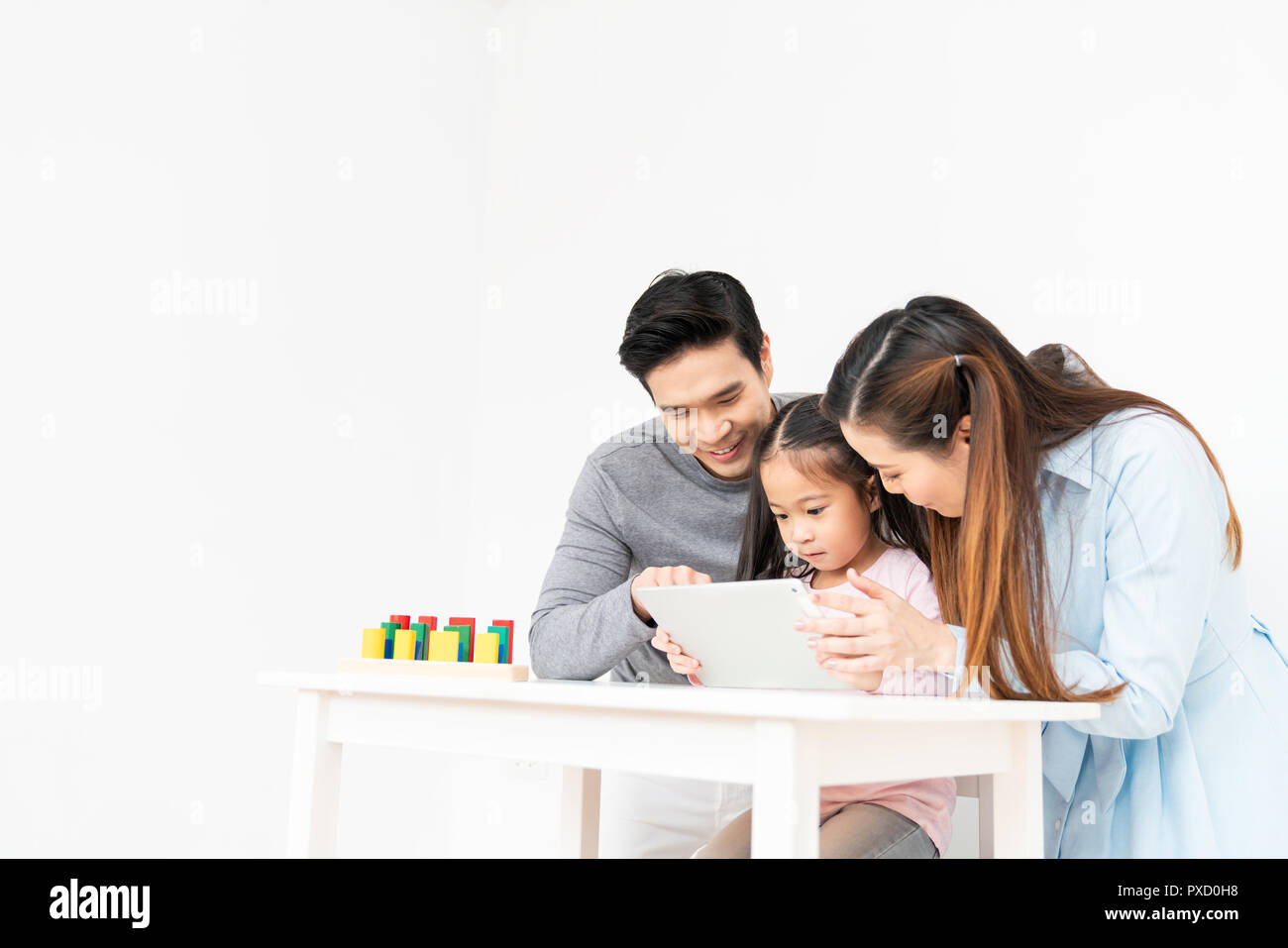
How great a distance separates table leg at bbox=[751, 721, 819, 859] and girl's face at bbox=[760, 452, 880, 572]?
0.63 m

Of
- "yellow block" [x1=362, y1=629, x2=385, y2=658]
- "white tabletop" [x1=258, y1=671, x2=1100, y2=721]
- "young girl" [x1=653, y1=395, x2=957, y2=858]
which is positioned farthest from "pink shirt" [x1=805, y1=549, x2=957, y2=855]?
"yellow block" [x1=362, y1=629, x2=385, y2=658]

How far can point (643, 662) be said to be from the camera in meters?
1.68

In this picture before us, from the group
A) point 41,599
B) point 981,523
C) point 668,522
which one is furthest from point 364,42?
point 981,523

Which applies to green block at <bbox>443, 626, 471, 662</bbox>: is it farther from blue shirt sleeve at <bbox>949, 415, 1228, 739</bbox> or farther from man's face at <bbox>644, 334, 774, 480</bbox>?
blue shirt sleeve at <bbox>949, 415, 1228, 739</bbox>

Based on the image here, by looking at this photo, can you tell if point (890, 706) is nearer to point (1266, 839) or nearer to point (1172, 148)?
point (1266, 839)

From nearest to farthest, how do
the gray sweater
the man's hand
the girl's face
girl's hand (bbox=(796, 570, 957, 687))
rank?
girl's hand (bbox=(796, 570, 957, 687)) < the man's hand < the girl's face < the gray sweater

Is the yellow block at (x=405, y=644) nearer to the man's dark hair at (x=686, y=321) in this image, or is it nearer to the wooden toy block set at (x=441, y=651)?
the wooden toy block set at (x=441, y=651)

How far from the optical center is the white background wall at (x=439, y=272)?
69.2 inches

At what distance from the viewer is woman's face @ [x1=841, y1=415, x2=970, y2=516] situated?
4.13ft

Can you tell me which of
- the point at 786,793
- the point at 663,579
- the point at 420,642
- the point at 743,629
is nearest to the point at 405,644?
the point at 420,642

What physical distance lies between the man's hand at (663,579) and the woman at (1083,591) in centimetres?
26

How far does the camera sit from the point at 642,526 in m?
1.70

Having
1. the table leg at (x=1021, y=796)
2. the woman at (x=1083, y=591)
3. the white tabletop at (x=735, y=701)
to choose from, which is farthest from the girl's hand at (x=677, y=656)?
the table leg at (x=1021, y=796)
